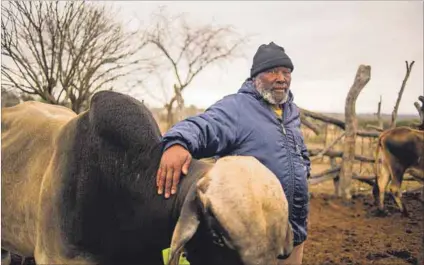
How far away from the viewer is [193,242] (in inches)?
82.0

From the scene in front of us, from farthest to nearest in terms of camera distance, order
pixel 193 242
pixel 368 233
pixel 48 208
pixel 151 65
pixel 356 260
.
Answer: pixel 151 65, pixel 368 233, pixel 356 260, pixel 48 208, pixel 193 242

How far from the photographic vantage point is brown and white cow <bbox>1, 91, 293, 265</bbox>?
1890mm

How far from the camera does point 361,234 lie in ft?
25.2

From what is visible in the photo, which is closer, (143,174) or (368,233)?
(143,174)

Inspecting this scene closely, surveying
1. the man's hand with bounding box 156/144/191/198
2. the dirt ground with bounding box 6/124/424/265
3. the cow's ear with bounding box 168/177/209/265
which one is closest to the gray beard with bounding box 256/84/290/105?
the man's hand with bounding box 156/144/191/198

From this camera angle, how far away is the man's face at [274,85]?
3.17m

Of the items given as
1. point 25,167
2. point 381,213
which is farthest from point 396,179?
point 25,167

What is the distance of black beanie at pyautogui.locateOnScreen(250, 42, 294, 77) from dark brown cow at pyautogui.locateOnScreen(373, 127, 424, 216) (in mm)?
6769

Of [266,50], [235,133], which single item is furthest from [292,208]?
[266,50]

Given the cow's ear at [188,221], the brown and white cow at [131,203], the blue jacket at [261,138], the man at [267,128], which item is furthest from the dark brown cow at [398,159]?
the cow's ear at [188,221]

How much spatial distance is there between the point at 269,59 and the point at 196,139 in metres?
0.96

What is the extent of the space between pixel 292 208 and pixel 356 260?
3691 millimetres

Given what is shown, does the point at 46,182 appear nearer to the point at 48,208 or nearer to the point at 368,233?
the point at 48,208

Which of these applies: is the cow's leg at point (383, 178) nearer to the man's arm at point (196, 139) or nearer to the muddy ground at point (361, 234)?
the muddy ground at point (361, 234)
